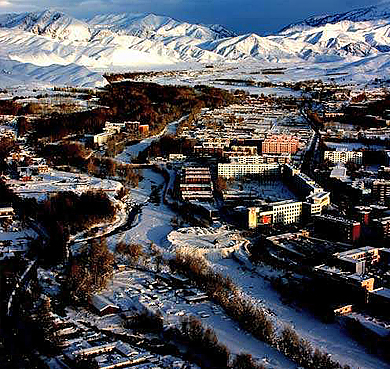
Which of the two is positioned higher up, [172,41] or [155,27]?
[155,27]

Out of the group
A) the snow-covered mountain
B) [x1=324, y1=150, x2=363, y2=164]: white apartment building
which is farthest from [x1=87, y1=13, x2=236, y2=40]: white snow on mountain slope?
[x1=324, y1=150, x2=363, y2=164]: white apartment building

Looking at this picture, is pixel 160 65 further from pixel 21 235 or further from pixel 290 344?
pixel 290 344

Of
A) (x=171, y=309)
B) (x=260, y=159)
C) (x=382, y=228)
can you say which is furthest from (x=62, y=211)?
(x=260, y=159)

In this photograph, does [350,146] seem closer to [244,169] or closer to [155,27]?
[244,169]

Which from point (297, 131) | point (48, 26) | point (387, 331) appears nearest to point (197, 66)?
point (48, 26)

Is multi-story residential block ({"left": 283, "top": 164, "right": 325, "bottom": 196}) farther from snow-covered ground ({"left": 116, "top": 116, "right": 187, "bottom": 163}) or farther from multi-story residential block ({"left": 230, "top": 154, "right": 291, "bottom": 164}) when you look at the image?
snow-covered ground ({"left": 116, "top": 116, "right": 187, "bottom": 163})

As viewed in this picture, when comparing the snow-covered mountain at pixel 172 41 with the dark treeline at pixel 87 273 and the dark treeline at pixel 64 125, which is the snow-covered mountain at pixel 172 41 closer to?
the dark treeline at pixel 64 125

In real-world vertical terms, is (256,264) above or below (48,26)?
below
